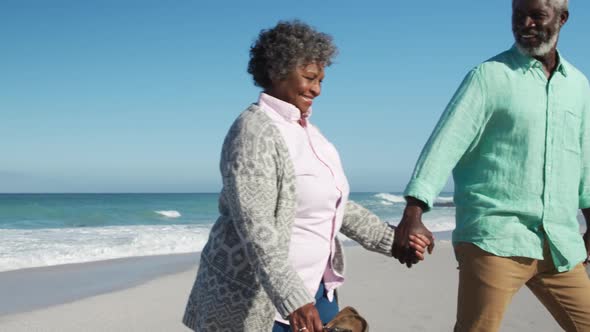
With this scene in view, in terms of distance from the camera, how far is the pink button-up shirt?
232 cm

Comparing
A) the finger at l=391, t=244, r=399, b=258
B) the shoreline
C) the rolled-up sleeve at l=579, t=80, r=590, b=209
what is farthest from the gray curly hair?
the shoreline

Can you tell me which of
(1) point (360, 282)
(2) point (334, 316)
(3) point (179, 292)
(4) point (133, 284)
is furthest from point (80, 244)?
(2) point (334, 316)

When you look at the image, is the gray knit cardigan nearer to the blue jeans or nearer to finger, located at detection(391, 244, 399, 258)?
the blue jeans

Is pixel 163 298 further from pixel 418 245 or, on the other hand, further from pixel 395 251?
pixel 418 245

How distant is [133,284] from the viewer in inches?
348

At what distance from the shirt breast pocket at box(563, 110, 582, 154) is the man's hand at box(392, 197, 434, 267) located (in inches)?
28.4

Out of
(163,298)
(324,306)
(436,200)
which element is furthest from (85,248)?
(436,200)

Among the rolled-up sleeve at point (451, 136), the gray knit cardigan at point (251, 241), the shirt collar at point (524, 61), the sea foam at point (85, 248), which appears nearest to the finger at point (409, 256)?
the rolled-up sleeve at point (451, 136)

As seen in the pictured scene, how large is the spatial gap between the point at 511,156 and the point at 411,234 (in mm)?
525

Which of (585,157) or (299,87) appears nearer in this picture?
(299,87)

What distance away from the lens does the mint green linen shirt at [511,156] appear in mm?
2588

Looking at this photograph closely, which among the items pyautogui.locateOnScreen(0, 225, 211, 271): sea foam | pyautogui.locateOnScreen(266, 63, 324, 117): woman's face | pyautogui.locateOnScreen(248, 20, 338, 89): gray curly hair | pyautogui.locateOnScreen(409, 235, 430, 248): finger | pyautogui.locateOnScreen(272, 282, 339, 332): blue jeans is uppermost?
pyautogui.locateOnScreen(248, 20, 338, 89): gray curly hair

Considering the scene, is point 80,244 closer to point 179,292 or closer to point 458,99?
point 179,292

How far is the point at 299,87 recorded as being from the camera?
2.41 meters
